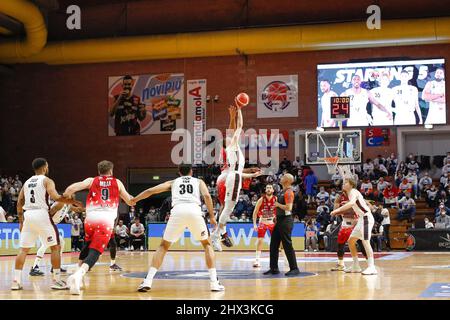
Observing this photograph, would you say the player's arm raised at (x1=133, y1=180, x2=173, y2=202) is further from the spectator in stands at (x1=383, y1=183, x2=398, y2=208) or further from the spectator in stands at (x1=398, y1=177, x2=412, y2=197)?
the spectator in stands at (x1=398, y1=177, x2=412, y2=197)

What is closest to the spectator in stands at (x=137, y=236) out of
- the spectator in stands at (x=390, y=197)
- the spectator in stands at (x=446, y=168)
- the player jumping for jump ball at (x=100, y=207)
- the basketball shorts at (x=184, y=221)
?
the spectator in stands at (x=390, y=197)

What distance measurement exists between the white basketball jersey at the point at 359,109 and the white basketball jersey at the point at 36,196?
2407 cm

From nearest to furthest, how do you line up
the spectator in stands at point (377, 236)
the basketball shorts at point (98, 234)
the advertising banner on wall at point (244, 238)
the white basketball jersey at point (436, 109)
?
the basketball shorts at point (98, 234), the spectator in stands at point (377, 236), the advertising banner on wall at point (244, 238), the white basketball jersey at point (436, 109)

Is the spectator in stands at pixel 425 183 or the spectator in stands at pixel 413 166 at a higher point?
the spectator in stands at pixel 413 166

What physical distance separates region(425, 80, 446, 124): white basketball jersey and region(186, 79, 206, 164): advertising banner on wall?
11.5 meters

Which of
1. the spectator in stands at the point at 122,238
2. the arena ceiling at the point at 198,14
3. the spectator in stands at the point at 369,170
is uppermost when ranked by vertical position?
the arena ceiling at the point at 198,14

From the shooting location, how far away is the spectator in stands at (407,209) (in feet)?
94.9

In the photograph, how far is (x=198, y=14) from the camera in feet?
119

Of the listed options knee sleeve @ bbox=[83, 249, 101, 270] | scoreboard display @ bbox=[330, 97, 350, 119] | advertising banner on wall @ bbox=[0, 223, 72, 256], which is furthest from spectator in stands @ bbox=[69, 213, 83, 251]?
knee sleeve @ bbox=[83, 249, 101, 270]

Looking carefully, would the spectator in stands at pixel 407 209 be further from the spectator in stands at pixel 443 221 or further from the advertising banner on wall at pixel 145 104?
the advertising banner on wall at pixel 145 104

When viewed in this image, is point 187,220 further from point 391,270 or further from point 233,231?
point 233,231

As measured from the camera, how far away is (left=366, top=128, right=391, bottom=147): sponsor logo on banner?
109ft

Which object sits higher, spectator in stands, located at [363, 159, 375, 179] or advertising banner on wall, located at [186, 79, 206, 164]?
advertising banner on wall, located at [186, 79, 206, 164]
